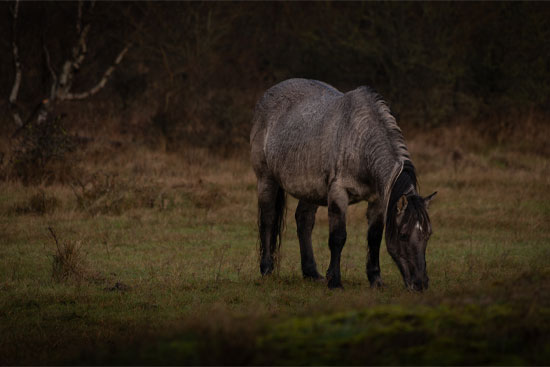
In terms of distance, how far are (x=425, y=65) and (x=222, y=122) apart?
6.80 m

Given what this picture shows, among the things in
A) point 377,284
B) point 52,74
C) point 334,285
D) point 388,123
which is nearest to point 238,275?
point 334,285

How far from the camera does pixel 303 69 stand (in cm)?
2559

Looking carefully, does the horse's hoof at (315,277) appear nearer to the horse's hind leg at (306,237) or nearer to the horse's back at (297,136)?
the horse's hind leg at (306,237)

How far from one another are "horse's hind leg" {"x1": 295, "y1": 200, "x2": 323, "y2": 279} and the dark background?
34.2 ft

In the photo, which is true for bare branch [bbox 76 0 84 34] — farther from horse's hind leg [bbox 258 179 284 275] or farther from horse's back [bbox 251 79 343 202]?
horse's hind leg [bbox 258 179 284 275]

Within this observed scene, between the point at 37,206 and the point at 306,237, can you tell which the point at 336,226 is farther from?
the point at 37,206

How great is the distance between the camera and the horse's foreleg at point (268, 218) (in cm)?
959

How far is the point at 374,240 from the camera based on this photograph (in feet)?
26.9

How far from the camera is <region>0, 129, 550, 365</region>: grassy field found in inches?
157

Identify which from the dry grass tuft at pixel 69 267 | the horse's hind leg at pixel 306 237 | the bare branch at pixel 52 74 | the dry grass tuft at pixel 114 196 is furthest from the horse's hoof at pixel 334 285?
the bare branch at pixel 52 74

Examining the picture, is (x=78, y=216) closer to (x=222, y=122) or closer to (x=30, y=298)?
(x=30, y=298)

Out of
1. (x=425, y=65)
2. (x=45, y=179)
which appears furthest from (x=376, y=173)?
(x=425, y=65)

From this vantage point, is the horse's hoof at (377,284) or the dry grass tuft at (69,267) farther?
the dry grass tuft at (69,267)

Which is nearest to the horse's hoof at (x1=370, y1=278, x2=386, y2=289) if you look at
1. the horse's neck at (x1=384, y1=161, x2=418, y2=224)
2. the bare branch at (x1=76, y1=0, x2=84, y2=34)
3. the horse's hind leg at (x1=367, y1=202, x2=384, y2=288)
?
the horse's hind leg at (x1=367, y1=202, x2=384, y2=288)
